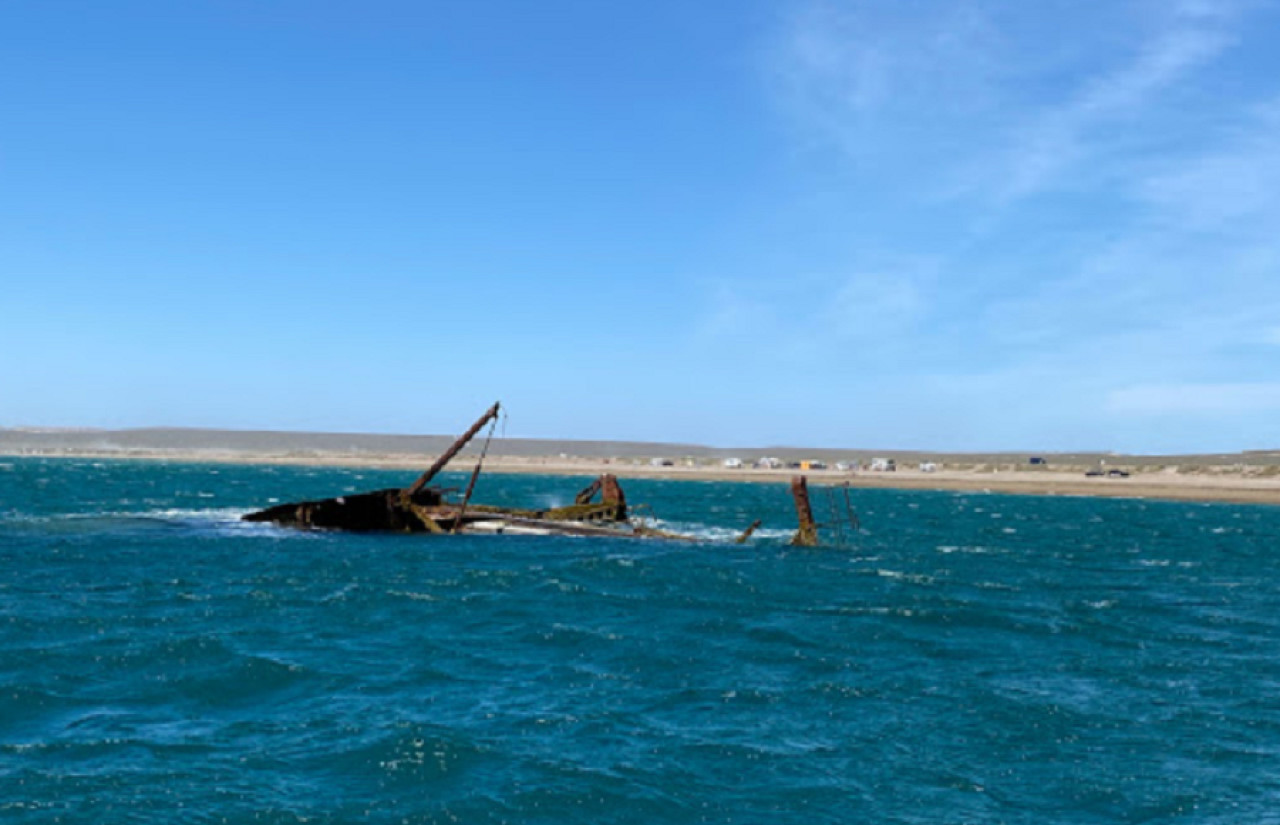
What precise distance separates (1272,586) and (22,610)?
140 feet

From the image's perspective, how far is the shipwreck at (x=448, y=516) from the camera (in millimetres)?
51406

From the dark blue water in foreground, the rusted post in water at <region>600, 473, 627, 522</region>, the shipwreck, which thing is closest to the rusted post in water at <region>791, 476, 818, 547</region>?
the shipwreck

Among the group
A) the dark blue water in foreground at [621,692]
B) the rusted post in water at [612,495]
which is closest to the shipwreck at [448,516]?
the rusted post in water at [612,495]

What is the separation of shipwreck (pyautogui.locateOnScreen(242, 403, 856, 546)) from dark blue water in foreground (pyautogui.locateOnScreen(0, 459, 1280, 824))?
10997mm

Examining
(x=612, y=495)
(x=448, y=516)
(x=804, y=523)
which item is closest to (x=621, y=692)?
(x=804, y=523)

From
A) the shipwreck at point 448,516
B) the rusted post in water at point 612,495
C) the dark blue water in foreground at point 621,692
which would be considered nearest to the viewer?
the dark blue water in foreground at point 621,692

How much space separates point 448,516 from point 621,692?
34343 millimetres

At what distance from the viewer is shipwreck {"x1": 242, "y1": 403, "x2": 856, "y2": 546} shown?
5141cm

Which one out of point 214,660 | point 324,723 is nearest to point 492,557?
point 214,660

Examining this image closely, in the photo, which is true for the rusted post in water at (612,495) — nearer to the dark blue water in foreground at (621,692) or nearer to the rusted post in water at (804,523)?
the rusted post in water at (804,523)

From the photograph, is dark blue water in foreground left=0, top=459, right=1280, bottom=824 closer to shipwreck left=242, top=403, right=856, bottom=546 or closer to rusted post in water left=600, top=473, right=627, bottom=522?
shipwreck left=242, top=403, right=856, bottom=546

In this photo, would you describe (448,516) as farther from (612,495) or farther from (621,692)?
(621,692)

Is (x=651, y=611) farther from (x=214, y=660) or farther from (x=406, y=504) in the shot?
(x=406, y=504)

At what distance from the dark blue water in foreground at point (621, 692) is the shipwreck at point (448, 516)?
36.1 feet
